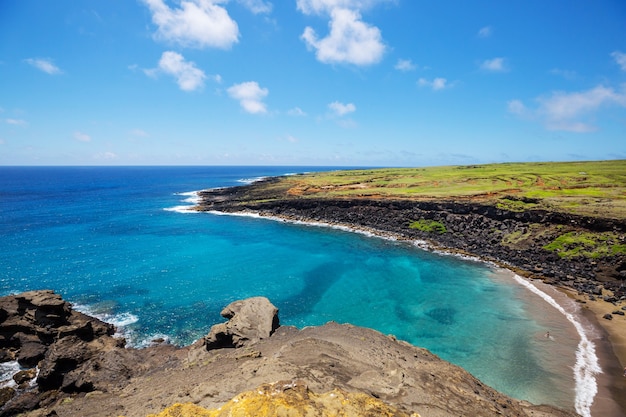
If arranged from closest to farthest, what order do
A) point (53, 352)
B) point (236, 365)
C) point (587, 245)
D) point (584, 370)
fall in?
point (236, 365) < point (53, 352) < point (584, 370) < point (587, 245)

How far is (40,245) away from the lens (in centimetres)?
5662

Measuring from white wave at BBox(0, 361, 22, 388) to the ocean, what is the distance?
780 centimetres

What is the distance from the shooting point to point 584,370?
24750 mm

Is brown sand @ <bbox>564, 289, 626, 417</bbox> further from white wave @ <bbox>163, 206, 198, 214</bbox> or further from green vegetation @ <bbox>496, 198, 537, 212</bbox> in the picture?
white wave @ <bbox>163, 206, 198, 214</bbox>

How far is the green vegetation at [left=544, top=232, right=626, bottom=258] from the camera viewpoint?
44.5 metres

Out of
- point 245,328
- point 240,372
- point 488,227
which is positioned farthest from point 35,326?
point 488,227

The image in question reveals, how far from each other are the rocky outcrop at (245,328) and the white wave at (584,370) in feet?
71.6

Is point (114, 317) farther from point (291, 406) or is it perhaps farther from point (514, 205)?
point (514, 205)

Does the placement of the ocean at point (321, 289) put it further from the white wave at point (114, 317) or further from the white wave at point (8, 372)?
the white wave at point (8, 372)

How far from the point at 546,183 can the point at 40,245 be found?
11767cm

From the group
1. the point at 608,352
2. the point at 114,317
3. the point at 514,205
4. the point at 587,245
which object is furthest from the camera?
the point at 514,205

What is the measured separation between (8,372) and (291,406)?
88.6ft

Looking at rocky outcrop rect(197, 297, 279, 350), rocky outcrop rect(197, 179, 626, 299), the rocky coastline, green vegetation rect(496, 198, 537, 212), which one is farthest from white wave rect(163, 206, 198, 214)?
green vegetation rect(496, 198, 537, 212)

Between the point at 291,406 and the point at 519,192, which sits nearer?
the point at 291,406
